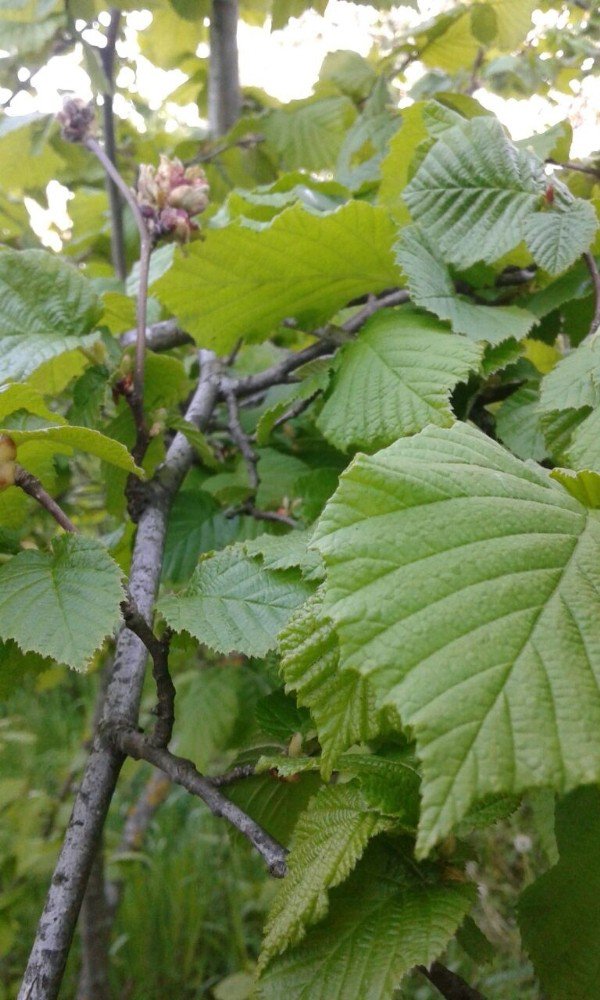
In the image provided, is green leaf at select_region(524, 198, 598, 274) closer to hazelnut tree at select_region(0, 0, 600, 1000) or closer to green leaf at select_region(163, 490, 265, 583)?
hazelnut tree at select_region(0, 0, 600, 1000)

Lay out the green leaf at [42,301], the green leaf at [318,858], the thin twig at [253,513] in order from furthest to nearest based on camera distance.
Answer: the thin twig at [253,513] < the green leaf at [42,301] < the green leaf at [318,858]

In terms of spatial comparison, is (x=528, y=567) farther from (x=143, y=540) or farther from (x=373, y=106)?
(x=373, y=106)

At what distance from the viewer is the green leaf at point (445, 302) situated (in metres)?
0.69

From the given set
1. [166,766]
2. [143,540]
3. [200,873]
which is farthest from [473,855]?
[200,873]

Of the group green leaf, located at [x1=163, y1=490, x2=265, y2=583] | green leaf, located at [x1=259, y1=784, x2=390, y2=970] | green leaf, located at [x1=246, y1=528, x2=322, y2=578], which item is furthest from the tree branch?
green leaf, located at [x1=259, y1=784, x2=390, y2=970]

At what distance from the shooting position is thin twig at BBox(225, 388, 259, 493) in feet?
3.09

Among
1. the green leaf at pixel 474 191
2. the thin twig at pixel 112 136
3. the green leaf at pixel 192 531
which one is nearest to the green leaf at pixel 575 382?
the green leaf at pixel 474 191

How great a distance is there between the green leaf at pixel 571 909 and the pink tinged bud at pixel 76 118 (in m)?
1.02

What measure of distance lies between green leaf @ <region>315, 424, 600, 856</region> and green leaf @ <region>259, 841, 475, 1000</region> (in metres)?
0.15

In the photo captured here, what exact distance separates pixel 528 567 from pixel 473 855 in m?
0.23

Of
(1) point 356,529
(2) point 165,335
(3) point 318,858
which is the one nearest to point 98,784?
(3) point 318,858

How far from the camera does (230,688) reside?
1.40 meters

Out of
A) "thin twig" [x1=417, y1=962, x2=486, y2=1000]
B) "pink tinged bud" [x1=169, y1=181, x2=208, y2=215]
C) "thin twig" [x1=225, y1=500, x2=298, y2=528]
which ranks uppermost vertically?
"pink tinged bud" [x1=169, y1=181, x2=208, y2=215]

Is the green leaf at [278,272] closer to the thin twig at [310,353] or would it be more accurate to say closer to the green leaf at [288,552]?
the thin twig at [310,353]
